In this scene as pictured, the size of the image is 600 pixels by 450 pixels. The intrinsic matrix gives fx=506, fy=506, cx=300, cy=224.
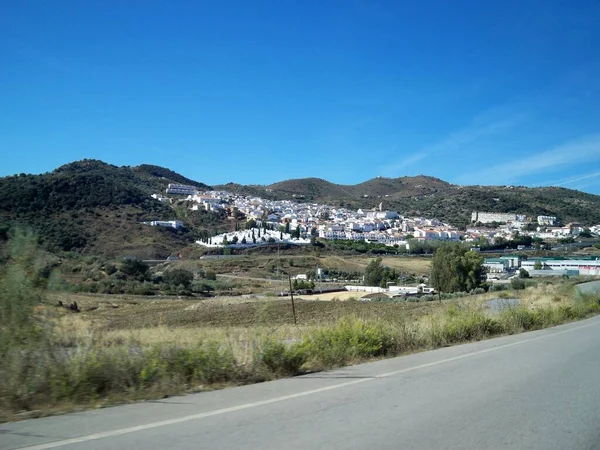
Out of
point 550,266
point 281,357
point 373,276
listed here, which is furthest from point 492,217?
point 281,357

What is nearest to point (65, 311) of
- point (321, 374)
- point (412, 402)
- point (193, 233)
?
point (321, 374)

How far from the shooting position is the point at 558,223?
119000 millimetres

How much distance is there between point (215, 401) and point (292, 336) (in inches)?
189

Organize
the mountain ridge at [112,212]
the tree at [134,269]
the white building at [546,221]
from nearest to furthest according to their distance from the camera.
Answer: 1. the tree at [134,269]
2. the mountain ridge at [112,212]
3. the white building at [546,221]

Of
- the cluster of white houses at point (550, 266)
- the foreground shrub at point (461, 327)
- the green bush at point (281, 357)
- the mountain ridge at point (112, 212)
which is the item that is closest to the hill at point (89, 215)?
the mountain ridge at point (112, 212)

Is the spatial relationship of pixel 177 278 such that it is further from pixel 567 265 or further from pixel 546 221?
pixel 546 221

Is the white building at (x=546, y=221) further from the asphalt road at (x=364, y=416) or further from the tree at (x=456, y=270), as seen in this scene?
the asphalt road at (x=364, y=416)

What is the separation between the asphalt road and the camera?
16.2 ft

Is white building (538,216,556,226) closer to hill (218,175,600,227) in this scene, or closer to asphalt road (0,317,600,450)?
hill (218,175,600,227)

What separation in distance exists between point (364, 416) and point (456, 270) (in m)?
49.5

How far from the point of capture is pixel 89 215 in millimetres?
69188

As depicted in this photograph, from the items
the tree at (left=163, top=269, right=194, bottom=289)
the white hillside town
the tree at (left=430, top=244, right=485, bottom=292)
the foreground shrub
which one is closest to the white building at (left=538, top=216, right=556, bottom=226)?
the white hillside town

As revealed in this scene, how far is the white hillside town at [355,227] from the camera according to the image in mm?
97062

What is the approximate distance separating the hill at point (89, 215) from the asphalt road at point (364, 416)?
135 ft
